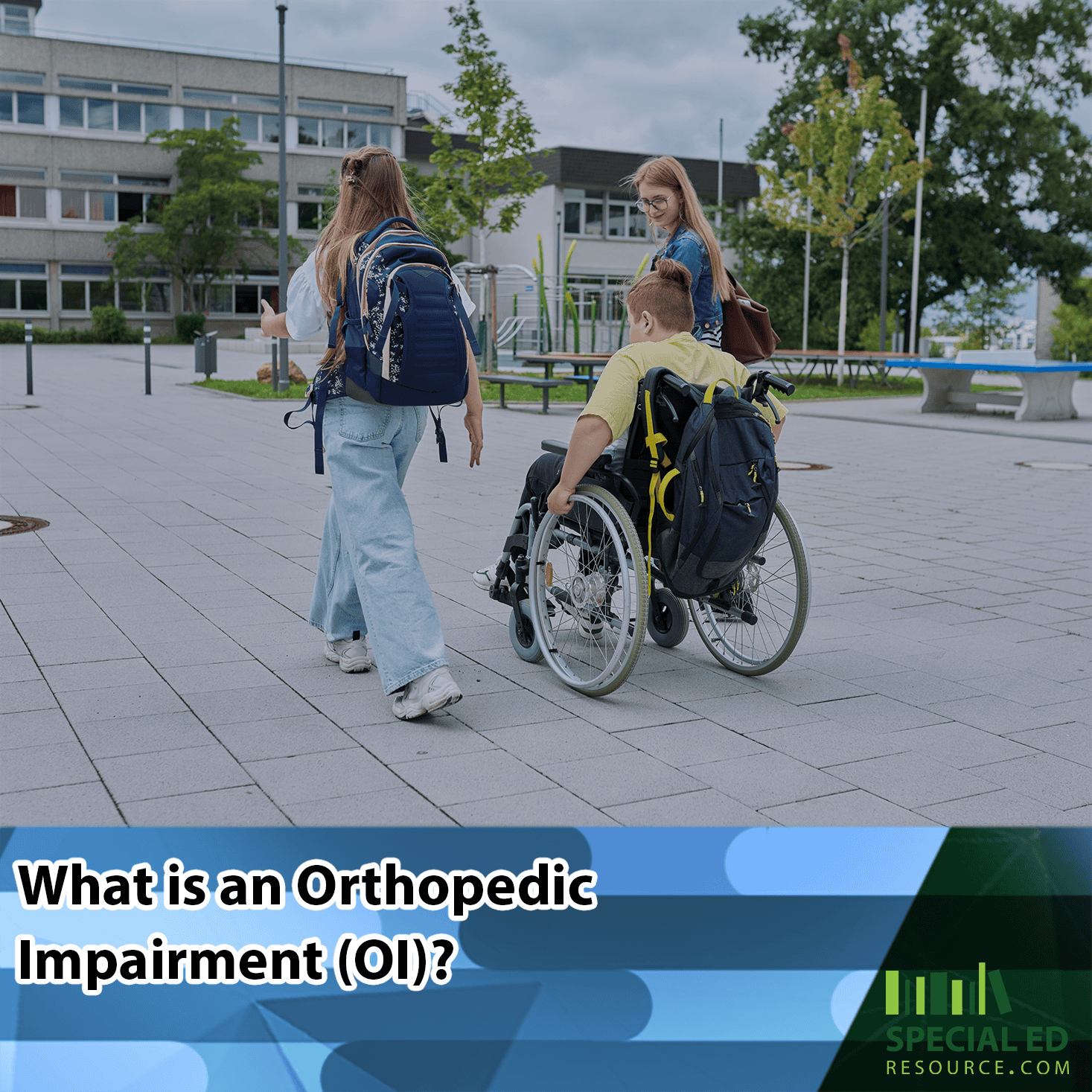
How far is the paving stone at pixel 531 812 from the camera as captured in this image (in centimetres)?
330

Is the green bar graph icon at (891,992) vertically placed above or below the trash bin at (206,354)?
below

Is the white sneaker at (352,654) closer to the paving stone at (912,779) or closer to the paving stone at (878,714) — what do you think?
the paving stone at (878,714)

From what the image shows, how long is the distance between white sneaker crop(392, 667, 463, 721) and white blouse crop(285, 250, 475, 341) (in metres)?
1.16

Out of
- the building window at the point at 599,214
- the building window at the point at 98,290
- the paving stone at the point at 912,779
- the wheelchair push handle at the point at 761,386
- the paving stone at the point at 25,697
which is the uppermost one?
the building window at the point at 599,214

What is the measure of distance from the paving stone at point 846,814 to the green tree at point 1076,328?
3246 cm

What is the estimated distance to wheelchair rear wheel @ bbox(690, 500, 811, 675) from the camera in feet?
15.0

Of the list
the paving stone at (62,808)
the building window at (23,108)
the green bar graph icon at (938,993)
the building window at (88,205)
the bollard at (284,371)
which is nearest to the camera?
the green bar graph icon at (938,993)

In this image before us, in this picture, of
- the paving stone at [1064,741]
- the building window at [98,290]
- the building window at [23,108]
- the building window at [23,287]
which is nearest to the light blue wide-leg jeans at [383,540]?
the paving stone at [1064,741]

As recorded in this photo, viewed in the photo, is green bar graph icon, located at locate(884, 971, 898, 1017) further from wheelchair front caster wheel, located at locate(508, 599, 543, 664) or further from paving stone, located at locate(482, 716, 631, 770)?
wheelchair front caster wheel, located at locate(508, 599, 543, 664)

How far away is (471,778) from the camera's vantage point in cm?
364

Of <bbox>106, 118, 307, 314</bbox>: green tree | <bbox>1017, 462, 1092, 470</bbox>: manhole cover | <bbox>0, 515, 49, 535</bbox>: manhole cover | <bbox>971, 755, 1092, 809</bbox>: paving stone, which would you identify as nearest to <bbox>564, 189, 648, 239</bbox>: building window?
<bbox>106, 118, 307, 314</bbox>: green tree

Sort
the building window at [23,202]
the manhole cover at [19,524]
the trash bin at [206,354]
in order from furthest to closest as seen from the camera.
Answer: the building window at [23,202] → the trash bin at [206,354] → the manhole cover at [19,524]

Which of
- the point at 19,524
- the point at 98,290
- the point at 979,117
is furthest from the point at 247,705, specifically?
the point at 98,290

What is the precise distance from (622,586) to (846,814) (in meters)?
1.13
